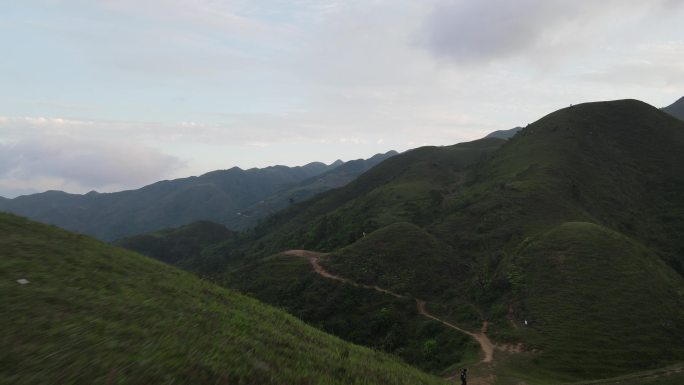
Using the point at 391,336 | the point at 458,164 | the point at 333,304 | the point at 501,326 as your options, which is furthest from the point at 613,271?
A: the point at 458,164

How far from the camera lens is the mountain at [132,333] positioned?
→ 10359 millimetres

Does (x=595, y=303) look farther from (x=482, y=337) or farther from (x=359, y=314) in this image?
(x=359, y=314)

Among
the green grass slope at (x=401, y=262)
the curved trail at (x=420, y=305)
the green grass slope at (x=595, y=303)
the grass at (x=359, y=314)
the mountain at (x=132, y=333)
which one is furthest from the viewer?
the green grass slope at (x=401, y=262)

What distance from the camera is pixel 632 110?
135000mm

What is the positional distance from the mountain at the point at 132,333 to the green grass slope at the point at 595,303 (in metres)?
22.9

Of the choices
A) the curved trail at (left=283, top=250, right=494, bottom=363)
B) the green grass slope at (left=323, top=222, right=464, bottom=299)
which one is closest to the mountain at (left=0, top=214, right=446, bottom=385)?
the curved trail at (left=283, top=250, right=494, bottom=363)

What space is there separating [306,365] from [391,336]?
37289 mm

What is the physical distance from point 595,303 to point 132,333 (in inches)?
1842

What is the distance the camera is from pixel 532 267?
54781 millimetres

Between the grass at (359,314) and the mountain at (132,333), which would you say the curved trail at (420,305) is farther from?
the mountain at (132,333)

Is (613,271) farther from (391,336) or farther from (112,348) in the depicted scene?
(112,348)

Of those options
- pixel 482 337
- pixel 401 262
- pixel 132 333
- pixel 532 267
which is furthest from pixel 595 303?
pixel 132 333

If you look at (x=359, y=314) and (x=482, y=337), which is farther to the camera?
(x=359, y=314)

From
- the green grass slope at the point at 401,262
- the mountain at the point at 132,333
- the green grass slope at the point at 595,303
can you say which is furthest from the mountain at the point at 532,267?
the mountain at the point at 132,333
